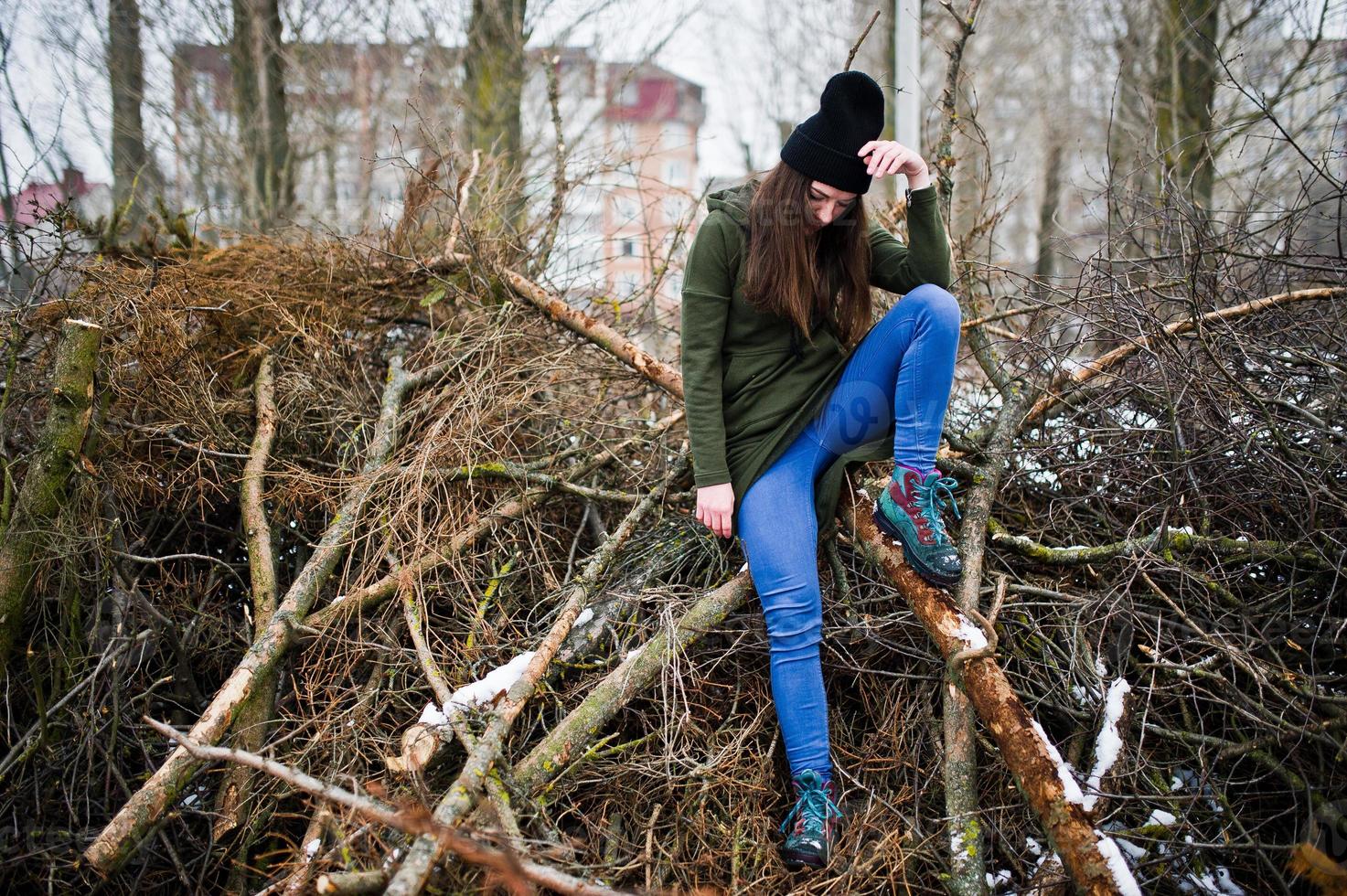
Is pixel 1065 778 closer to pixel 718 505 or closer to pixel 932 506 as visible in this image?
pixel 932 506

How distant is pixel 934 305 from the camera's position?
2312mm

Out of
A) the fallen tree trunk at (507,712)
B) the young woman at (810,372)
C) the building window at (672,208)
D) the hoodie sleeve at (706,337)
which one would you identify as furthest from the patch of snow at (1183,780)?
the building window at (672,208)

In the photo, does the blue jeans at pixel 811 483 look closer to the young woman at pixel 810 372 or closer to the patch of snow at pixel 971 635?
the young woman at pixel 810 372

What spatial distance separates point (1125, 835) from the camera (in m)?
2.08

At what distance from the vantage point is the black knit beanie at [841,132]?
224 cm

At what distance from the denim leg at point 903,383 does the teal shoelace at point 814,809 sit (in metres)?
0.95

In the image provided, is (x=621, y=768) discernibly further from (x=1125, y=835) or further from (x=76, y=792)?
(x=76, y=792)

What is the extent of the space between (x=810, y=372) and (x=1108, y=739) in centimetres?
133

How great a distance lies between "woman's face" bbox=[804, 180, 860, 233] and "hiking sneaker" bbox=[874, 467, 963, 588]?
2.51 ft

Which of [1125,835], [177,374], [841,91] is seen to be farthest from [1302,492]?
[177,374]

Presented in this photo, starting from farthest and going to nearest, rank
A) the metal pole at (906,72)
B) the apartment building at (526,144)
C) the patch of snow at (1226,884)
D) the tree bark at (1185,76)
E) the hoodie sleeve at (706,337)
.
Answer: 1. the tree bark at (1185,76)
2. the metal pole at (906,72)
3. the apartment building at (526,144)
4. the hoodie sleeve at (706,337)
5. the patch of snow at (1226,884)

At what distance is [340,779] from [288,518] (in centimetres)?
116

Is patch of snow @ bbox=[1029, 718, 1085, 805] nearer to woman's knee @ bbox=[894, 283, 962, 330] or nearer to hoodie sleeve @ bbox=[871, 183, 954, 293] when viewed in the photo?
woman's knee @ bbox=[894, 283, 962, 330]

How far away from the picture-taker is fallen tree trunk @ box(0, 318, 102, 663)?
105 inches
